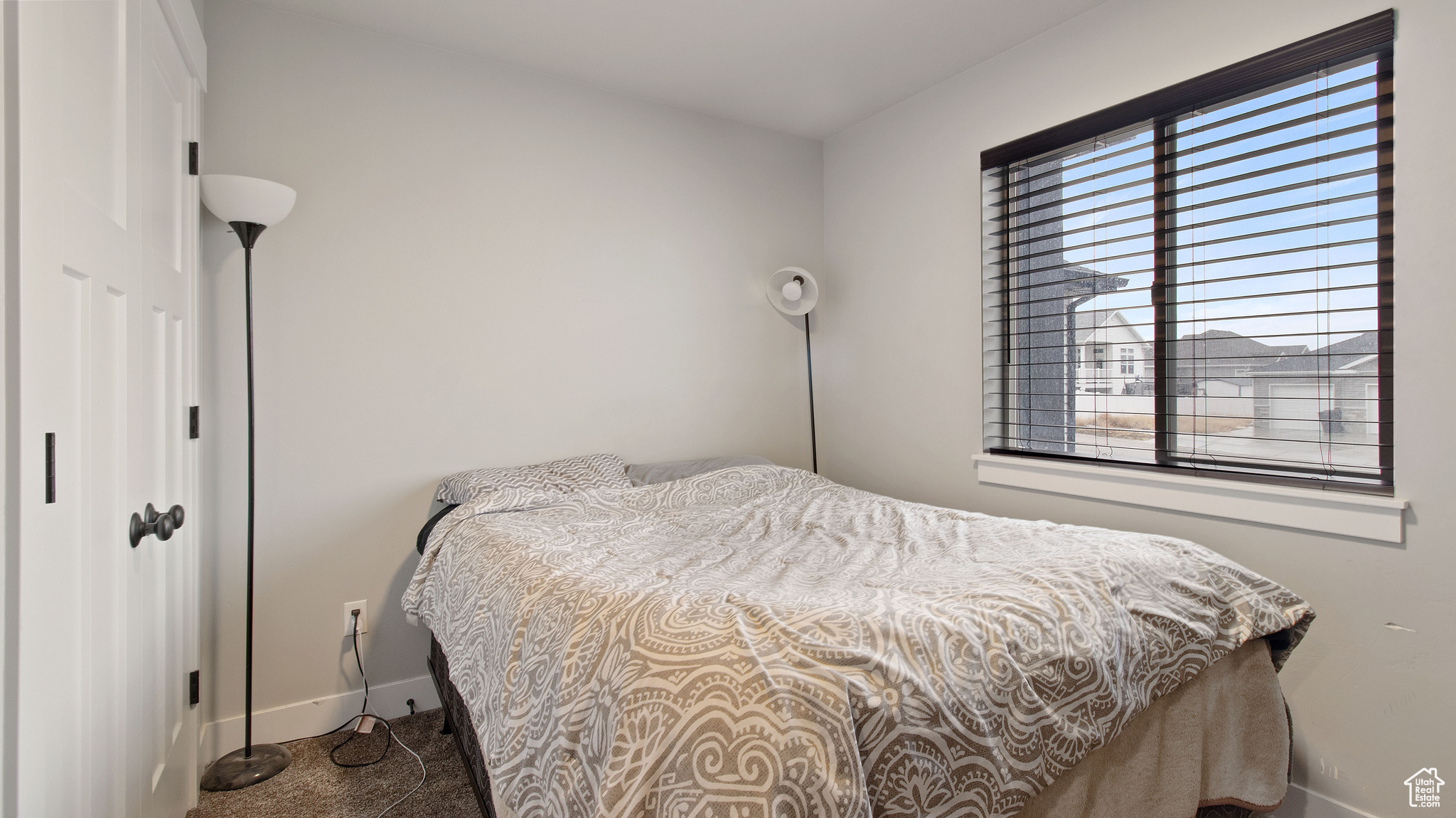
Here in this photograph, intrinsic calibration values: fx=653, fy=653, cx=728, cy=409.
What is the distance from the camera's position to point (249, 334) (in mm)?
2018

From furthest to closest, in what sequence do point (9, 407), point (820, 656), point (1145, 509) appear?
point (1145, 509), point (820, 656), point (9, 407)

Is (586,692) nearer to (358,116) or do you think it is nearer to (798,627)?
(798,627)

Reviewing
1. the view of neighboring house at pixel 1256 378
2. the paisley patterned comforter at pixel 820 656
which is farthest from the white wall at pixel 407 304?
the view of neighboring house at pixel 1256 378

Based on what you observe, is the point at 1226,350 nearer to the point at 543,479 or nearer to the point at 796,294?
the point at 796,294

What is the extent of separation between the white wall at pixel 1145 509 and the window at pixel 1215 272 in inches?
2.6

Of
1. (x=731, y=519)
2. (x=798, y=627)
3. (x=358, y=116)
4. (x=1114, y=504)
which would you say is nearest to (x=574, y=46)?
(x=358, y=116)

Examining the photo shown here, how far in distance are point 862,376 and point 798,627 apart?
2302mm

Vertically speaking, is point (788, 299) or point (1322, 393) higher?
point (788, 299)

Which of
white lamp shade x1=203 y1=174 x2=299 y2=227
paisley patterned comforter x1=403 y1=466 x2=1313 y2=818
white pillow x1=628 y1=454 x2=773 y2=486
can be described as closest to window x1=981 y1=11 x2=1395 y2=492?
paisley patterned comforter x1=403 y1=466 x2=1313 y2=818

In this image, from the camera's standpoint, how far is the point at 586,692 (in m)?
1.00

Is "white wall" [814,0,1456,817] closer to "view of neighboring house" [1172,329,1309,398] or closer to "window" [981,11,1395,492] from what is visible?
"window" [981,11,1395,492]

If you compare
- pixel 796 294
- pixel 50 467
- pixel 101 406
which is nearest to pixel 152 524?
pixel 101 406

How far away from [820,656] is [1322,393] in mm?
1775

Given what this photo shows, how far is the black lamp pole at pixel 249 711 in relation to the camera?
1.93 metres
